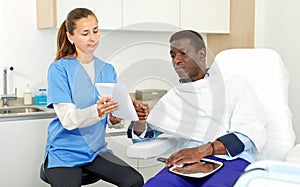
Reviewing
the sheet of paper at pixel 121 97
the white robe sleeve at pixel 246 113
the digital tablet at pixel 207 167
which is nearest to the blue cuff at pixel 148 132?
the sheet of paper at pixel 121 97

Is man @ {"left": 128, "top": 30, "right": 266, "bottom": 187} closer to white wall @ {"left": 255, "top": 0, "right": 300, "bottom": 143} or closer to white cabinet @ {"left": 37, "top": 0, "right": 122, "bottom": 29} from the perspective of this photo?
white cabinet @ {"left": 37, "top": 0, "right": 122, "bottom": 29}

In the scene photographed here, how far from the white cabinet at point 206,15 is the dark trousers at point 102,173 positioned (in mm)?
1336

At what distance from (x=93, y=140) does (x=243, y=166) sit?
72cm

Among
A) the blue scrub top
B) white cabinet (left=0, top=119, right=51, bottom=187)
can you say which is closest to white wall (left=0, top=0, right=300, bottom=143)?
white cabinet (left=0, top=119, right=51, bottom=187)

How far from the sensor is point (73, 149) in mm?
1996

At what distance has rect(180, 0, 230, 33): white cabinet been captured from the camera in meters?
3.02

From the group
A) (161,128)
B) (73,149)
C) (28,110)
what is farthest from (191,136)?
(28,110)

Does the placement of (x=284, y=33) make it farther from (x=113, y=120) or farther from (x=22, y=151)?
(x=22, y=151)

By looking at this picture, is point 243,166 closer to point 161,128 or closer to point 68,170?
point 161,128

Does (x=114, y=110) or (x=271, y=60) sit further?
(x=271, y=60)

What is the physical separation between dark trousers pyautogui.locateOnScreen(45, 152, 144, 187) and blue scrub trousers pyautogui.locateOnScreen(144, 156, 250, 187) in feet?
0.82

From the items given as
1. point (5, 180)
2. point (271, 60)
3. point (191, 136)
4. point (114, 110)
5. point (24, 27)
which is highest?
point (24, 27)

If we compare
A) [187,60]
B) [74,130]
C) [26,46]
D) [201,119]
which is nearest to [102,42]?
[26,46]

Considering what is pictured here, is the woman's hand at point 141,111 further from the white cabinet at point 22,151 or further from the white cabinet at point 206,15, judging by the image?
the white cabinet at point 206,15
